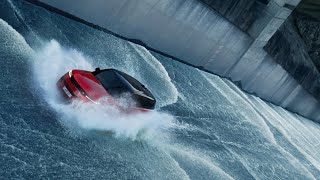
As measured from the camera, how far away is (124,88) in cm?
1193

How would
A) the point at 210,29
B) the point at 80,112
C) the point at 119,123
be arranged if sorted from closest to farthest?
the point at 80,112
the point at 119,123
the point at 210,29

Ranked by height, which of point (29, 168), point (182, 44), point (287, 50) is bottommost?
point (29, 168)

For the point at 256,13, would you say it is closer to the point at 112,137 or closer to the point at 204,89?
the point at 204,89

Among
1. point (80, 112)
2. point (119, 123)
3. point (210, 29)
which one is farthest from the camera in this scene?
point (210, 29)

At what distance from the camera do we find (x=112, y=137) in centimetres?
1204

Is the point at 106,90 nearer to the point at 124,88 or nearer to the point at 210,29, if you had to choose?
the point at 124,88

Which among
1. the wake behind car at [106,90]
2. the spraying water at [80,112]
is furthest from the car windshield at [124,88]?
the spraying water at [80,112]

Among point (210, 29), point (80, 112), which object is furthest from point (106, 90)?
point (210, 29)

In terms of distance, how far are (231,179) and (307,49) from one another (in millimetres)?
19384

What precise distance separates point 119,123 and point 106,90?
3.98 feet

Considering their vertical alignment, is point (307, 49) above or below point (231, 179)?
above

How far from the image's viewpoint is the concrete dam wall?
17.8 metres

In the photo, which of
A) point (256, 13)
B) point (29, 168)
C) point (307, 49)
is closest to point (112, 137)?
point (29, 168)

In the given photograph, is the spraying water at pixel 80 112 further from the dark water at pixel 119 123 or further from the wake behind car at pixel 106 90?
the wake behind car at pixel 106 90
